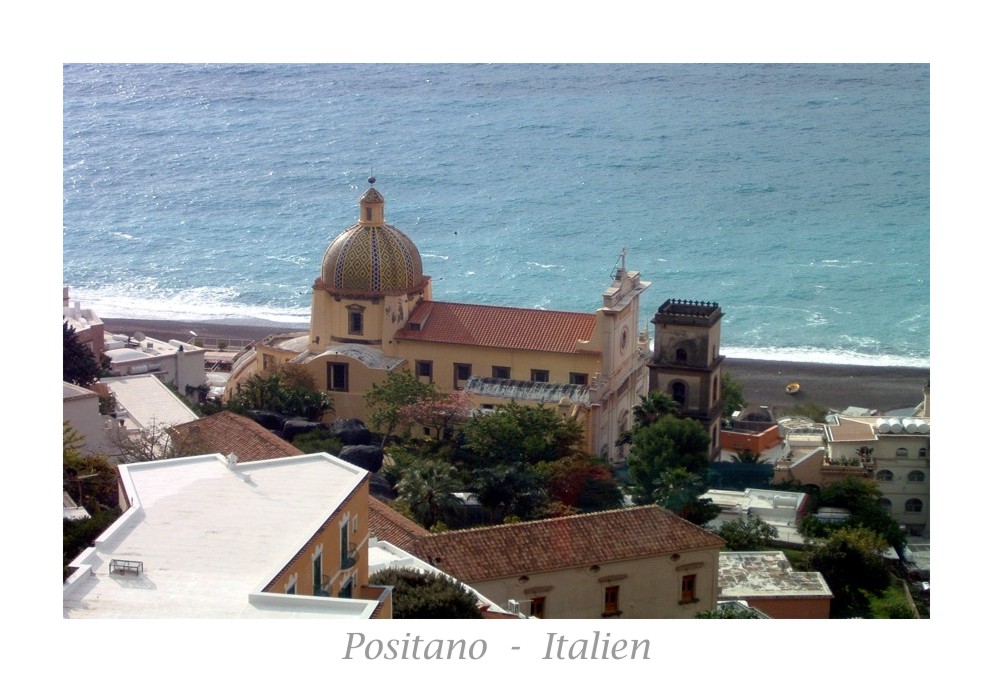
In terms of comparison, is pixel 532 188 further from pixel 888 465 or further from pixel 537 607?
pixel 537 607

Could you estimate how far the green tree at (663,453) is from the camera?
41312mm

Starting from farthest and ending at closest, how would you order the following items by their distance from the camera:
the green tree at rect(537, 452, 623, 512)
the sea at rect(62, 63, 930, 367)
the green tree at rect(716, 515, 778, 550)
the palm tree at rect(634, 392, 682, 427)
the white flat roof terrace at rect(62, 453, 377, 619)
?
the sea at rect(62, 63, 930, 367) < the palm tree at rect(634, 392, 682, 427) < the green tree at rect(537, 452, 623, 512) < the green tree at rect(716, 515, 778, 550) < the white flat roof terrace at rect(62, 453, 377, 619)

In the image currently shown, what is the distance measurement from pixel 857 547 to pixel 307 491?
14.5m

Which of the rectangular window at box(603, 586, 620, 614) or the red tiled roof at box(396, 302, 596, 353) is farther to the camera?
the red tiled roof at box(396, 302, 596, 353)

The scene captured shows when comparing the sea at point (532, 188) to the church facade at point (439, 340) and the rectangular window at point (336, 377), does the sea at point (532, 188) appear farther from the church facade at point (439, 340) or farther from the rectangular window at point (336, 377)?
the rectangular window at point (336, 377)

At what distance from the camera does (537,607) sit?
32781mm

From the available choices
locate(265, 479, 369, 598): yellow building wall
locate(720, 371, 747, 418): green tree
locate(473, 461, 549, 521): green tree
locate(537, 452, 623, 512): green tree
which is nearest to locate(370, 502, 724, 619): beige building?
locate(265, 479, 369, 598): yellow building wall

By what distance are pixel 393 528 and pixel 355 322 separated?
16181mm

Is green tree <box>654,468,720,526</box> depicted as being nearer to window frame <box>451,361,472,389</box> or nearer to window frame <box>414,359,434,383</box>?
window frame <box>451,361,472,389</box>

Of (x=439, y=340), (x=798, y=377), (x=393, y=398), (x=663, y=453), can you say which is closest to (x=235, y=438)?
(x=393, y=398)

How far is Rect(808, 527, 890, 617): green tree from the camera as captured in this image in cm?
3806

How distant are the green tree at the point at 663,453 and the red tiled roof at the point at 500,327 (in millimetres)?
5084

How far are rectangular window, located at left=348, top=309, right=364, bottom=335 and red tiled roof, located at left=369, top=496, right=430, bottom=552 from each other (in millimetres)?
A: 14358

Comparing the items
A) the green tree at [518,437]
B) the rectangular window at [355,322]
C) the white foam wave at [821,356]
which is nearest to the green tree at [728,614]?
the green tree at [518,437]
